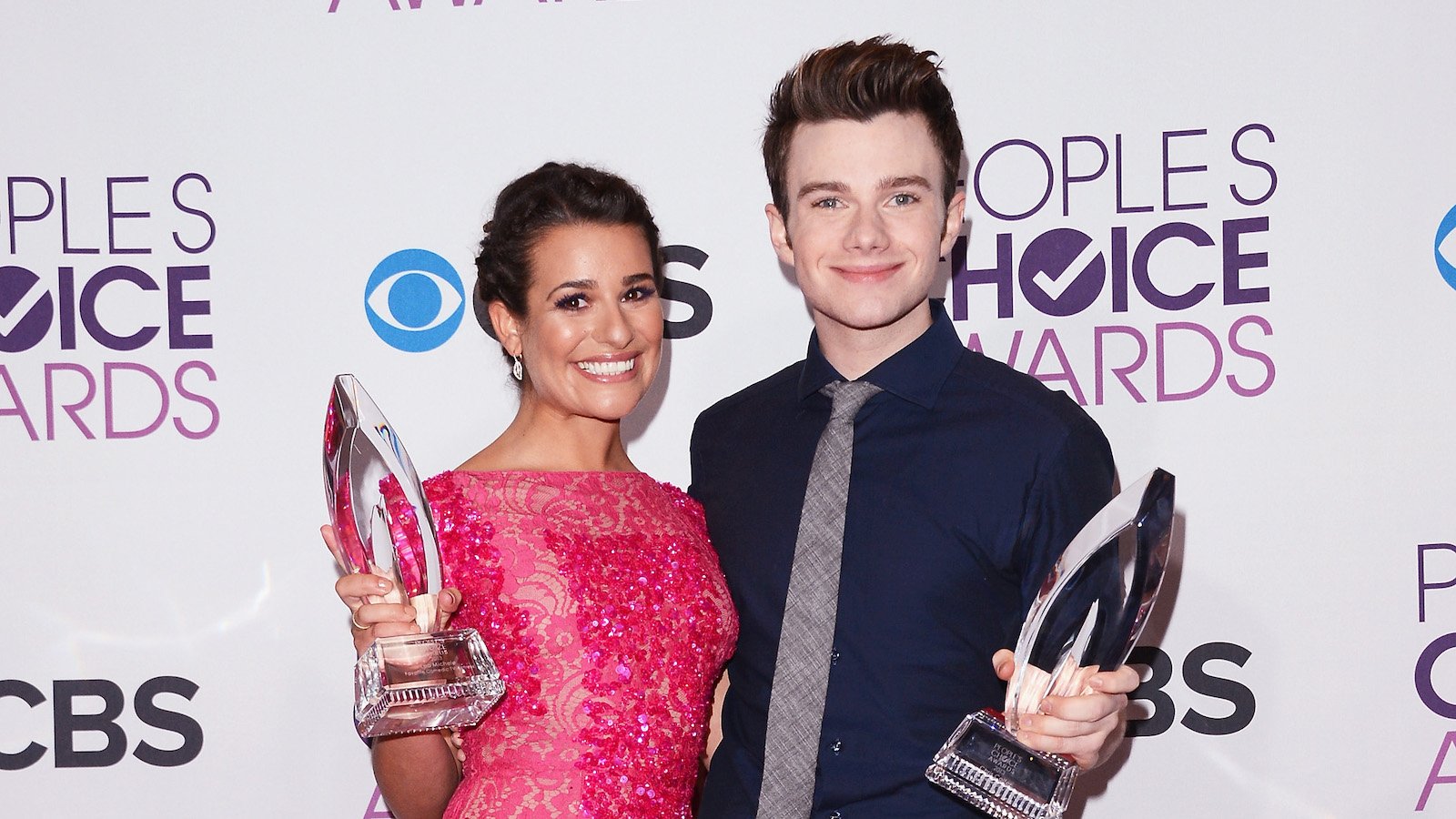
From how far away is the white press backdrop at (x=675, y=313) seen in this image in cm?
222

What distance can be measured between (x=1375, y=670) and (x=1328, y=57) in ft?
3.55

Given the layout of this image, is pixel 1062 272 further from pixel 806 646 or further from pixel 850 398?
pixel 806 646

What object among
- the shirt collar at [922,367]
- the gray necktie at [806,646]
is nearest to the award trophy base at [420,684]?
the gray necktie at [806,646]

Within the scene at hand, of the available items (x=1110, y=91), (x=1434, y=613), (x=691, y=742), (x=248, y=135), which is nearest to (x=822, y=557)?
(x=691, y=742)

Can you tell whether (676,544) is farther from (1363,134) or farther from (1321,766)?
(1363,134)

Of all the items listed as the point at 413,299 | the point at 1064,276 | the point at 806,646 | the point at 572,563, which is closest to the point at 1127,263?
the point at 1064,276

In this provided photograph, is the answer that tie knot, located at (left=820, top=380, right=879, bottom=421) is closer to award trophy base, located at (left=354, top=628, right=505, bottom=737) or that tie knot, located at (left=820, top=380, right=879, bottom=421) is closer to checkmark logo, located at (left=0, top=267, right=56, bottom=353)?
award trophy base, located at (left=354, top=628, right=505, bottom=737)

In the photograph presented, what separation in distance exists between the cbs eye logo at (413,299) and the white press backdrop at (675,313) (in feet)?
0.08

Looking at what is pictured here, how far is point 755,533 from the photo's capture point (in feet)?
5.96

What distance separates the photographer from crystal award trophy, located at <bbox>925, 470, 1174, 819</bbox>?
1381 millimetres

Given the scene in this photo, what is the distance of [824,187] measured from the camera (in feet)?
5.64

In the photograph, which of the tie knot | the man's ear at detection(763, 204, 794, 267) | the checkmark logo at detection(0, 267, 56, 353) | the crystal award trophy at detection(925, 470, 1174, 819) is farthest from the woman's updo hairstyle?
the checkmark logo at detection(0, 267, 56, 353)

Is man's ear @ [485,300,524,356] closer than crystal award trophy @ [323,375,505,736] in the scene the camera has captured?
No

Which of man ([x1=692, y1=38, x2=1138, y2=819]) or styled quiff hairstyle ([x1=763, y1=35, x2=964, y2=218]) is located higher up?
styled quiff hairstyle ([x1=763, y1=35, x2=964, y2=218])
